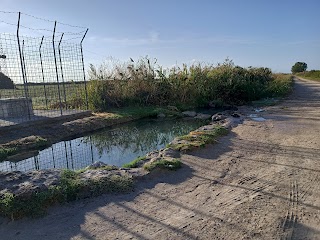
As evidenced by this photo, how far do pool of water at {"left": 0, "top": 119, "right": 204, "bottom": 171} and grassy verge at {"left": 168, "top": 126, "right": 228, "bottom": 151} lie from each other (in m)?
1.15

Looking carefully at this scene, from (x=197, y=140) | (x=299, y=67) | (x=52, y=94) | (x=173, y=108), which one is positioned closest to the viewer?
(x=197, y=140)

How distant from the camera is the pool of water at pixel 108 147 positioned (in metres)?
6.47

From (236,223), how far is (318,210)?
103 cm

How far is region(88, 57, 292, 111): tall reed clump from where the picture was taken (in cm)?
1392

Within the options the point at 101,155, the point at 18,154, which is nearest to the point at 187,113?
the point at 101,155

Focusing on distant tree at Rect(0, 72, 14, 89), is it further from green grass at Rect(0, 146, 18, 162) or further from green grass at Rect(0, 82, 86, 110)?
green grass at Rect(0, 146, 18, 162)

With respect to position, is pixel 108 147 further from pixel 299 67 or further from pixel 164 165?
pixel 299 67

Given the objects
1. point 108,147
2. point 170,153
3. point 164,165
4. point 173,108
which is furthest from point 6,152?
point 173,108

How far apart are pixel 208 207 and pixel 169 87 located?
1203 centimetres

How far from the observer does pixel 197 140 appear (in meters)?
6.42

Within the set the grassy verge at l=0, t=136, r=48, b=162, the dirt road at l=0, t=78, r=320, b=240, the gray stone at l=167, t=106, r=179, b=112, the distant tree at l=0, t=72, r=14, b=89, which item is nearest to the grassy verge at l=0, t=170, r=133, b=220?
the dirt road at l=0, t=78, r=320, b=240

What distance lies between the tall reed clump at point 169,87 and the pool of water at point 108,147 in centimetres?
312

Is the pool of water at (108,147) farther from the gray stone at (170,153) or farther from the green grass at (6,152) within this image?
the gray stone at (170,153)

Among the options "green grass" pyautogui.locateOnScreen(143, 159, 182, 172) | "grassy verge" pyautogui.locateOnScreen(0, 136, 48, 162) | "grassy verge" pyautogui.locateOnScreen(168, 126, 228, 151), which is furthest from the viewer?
"grassy verge" pyautogui.locateOnScreen(0, 136, 48, 162)
